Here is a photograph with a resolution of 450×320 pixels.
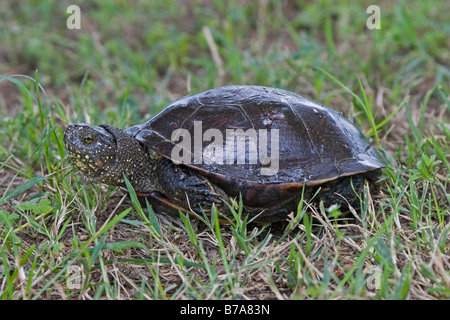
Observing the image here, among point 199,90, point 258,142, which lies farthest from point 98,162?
point 199,90

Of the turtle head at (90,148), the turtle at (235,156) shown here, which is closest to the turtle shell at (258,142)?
the turtle at (235,156)

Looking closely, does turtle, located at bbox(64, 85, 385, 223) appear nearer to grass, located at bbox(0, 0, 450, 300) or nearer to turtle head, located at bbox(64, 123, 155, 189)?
turtle head, located at bbox(64, 123, 155, 189)

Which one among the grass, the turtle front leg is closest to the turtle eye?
the grass

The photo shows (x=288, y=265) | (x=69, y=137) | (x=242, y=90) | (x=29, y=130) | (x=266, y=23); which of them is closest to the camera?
(x=288, y=265)

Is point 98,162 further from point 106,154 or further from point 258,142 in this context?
point 258,142

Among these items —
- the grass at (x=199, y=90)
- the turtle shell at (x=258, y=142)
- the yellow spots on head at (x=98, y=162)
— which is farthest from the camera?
the yellow spots on head at (x=98, y=162)

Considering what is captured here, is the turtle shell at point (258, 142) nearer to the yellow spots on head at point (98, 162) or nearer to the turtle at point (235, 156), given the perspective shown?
the turtle at point (235, 156)

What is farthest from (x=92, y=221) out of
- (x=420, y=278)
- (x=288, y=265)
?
(x=420, y=278)
